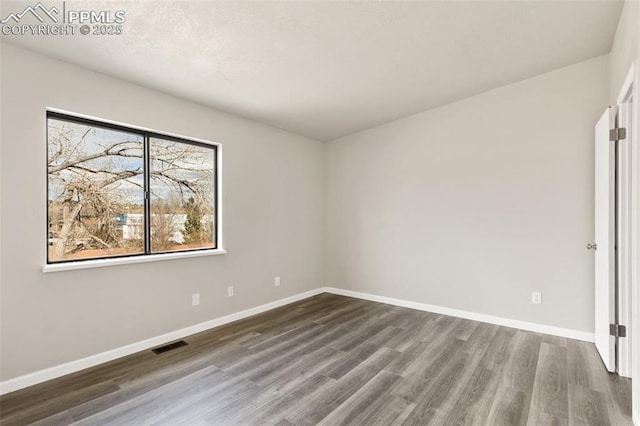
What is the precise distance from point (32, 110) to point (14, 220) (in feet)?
2.75

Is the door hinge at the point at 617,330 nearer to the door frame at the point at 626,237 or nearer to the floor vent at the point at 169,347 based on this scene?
the door frame at the point at 626,237

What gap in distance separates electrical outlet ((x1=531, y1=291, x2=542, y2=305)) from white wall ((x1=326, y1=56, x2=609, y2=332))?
4 cm

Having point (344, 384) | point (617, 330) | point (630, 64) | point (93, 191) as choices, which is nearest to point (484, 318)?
Answer: point (617, 330)

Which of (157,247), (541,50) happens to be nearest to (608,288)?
(541,50)

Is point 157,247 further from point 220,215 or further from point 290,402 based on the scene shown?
point 290,402

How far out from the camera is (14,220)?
2.27 metres

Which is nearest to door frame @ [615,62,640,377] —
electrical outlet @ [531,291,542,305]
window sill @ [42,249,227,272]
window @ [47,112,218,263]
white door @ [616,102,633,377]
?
white door @ [616,102,633,377]

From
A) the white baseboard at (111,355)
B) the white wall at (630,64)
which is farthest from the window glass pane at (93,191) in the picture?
the white wall at (630,64)

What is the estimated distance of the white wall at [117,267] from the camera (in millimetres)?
2270

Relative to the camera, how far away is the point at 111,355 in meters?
2.73

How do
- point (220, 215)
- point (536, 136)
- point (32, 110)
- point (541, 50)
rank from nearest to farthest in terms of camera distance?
1. point (32, 110)
2. point (541, 50)
3. point (536, 136)
4. point (220, 215)

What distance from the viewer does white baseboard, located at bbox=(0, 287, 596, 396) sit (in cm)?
235

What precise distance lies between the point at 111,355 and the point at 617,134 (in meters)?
4.62

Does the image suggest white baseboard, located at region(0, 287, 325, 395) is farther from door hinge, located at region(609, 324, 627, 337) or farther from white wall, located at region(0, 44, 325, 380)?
door hinge, located at region(609, 324, 627, 337)
